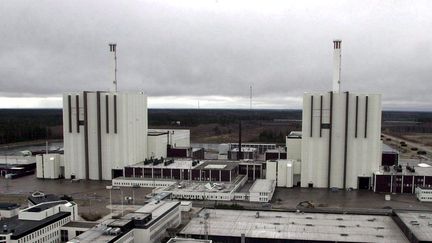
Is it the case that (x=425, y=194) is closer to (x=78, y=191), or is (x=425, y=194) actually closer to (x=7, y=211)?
(x=78, y=191)

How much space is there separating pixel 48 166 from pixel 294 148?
3629 cm

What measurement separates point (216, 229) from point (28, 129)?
111 meters

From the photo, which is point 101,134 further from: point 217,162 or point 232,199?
point 232,199

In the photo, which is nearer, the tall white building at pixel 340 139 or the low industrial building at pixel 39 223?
the low industrial building at pixel 39 223

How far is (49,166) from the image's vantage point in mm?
63500

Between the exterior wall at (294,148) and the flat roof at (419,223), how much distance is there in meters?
26.3

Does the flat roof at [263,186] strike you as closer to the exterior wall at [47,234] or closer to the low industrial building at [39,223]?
the low industrial building at [39,223]

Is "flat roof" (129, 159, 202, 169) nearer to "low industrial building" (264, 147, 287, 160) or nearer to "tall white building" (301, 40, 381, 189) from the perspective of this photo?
"low industrial building" (264, 147, 287, 160)

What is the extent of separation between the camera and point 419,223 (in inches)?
1362

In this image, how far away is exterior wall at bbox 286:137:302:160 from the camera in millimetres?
63688

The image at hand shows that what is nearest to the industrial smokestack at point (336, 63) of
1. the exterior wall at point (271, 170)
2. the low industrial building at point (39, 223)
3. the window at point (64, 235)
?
the exterior wall at point (271, 170)

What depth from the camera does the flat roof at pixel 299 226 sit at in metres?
32.8

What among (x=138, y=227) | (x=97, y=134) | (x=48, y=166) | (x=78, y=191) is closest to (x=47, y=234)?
(x=138, y=227)

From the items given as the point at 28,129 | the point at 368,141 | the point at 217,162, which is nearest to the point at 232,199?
the point at 217,162
